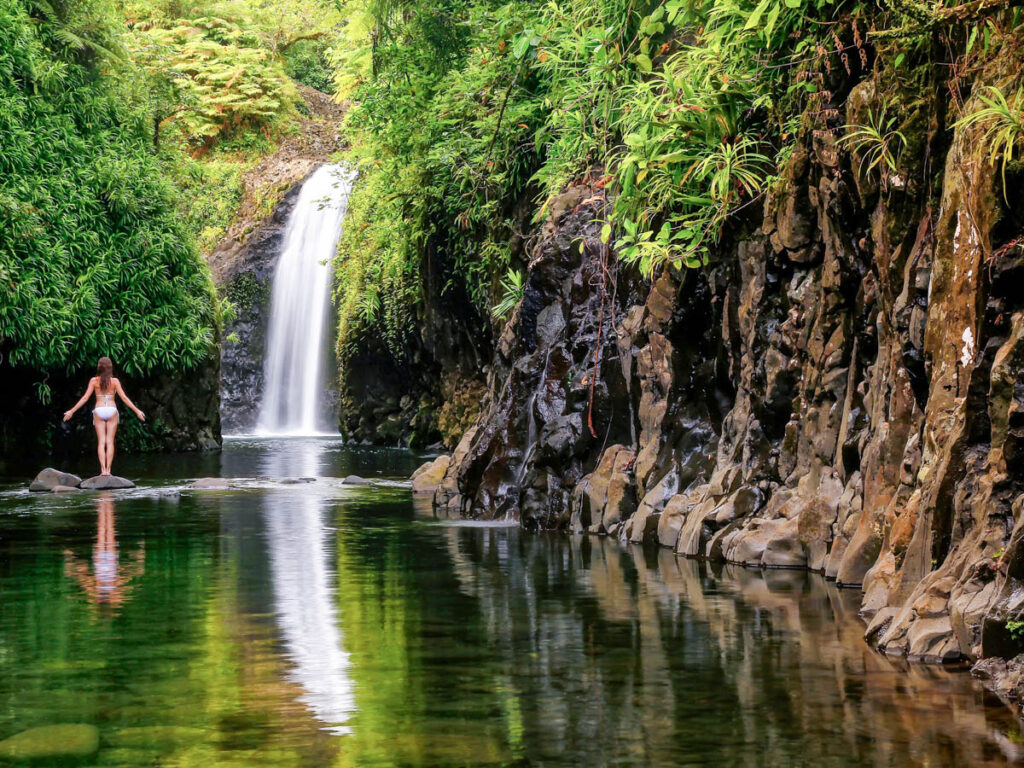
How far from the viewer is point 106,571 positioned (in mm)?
8688

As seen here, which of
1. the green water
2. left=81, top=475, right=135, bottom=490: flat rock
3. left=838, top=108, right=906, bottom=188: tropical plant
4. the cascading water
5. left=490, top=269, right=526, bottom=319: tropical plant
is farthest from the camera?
the cascading water

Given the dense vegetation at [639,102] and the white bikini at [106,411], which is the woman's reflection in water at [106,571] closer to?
the dense vegetation at [639,102]

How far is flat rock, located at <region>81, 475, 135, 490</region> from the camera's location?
16.1m

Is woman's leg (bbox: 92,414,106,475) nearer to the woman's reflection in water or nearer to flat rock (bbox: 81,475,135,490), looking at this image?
flat rock (bbox: 81,475,135,490)

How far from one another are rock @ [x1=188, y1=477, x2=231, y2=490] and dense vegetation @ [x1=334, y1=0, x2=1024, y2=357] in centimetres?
426

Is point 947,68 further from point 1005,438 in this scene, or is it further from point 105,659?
point 105,659

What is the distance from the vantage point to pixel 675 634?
248 inches

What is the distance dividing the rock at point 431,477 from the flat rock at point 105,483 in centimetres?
373

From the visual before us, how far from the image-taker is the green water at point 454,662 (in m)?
4.29

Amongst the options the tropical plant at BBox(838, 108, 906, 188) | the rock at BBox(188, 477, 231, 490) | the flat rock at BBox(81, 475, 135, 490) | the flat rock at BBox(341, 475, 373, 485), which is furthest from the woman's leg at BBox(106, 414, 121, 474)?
the tropical plant at BBox(838, 108, 906, 188)

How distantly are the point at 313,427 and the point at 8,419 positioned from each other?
9.35 metres

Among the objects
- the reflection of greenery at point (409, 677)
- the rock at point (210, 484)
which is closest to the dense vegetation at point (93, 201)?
the rock at point (210, 484)

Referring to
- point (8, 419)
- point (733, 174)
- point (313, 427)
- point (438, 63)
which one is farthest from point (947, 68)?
point (313, 427)

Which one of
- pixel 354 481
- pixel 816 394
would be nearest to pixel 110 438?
pixel 354 481
